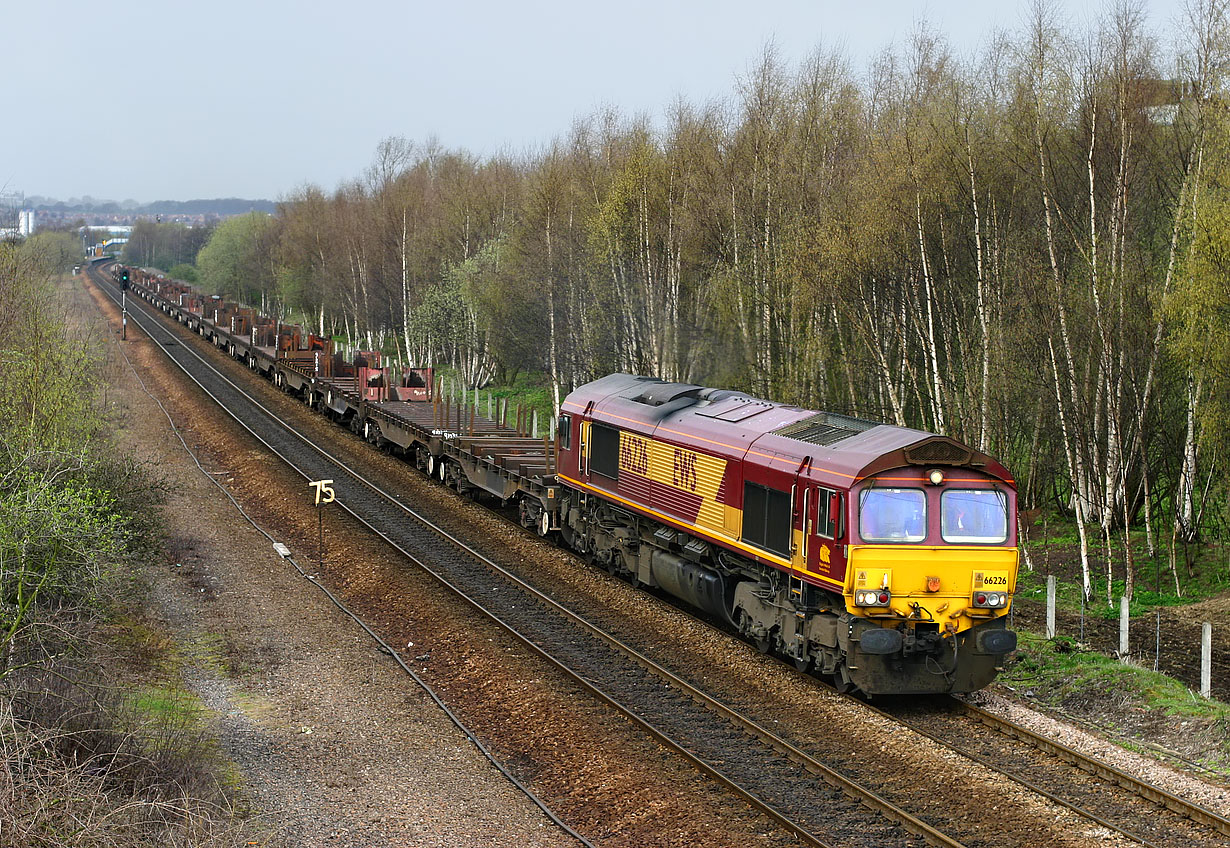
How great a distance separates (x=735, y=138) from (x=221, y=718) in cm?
2395

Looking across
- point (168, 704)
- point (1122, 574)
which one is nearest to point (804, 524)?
point (168, 704)

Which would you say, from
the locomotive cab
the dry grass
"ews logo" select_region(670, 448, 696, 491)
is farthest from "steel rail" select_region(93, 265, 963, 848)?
the dry grass

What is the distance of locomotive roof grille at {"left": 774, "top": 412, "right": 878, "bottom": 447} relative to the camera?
1473 centimetres

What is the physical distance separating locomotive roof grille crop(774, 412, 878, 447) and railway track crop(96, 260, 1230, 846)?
3.59 m

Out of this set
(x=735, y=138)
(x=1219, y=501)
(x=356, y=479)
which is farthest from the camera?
(x=735, y=138)

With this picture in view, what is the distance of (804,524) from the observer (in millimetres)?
14117

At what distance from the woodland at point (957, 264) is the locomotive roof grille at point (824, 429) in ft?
23.5

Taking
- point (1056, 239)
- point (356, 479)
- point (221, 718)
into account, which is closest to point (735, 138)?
point (1056, 239)

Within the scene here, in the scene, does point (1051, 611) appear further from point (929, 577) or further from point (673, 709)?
point (673, 709)

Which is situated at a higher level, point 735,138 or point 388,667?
point 735,138

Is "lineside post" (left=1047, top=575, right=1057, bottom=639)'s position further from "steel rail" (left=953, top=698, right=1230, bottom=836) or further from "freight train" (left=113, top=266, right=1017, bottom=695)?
"steel rail" (left=953, top=698, right=1230, bottom=836)

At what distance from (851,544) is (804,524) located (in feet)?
3.25

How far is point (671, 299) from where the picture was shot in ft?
115

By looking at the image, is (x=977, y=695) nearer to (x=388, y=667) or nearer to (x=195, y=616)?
(x=388, y=667)
